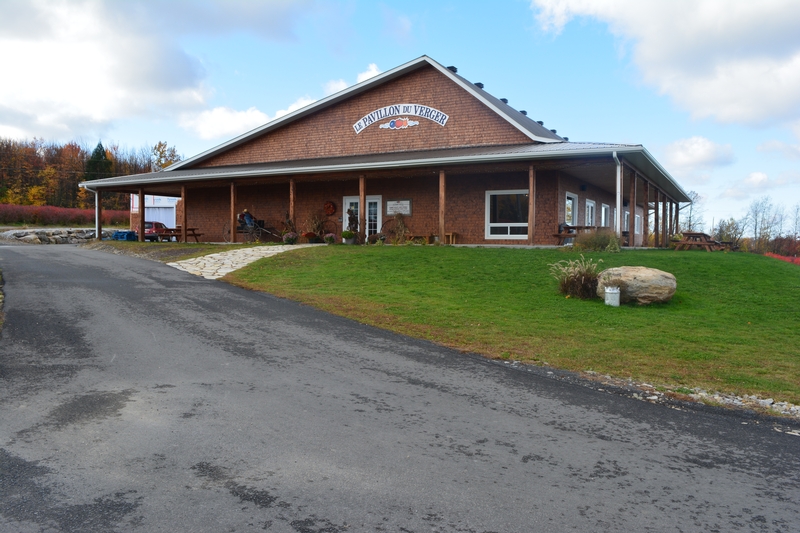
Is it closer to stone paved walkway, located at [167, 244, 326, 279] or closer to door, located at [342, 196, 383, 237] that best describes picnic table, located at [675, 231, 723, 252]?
door, located at [342, 196, 383, 237]

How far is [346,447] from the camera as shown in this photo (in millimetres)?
4223

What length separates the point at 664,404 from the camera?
18.3ft

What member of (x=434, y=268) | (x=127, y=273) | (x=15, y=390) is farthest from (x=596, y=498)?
(x=127, y=273)

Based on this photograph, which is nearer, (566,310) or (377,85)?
(566,310)

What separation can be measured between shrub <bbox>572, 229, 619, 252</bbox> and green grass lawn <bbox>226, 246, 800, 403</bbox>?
28.8 inches

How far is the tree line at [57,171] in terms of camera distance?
2002 inches

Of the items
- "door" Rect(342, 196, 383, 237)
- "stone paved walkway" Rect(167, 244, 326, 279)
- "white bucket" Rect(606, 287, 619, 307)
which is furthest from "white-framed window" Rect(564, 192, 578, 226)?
"white bucket" Rect(606, 287, 619, 307)

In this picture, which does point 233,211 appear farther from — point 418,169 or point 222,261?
point 418,169

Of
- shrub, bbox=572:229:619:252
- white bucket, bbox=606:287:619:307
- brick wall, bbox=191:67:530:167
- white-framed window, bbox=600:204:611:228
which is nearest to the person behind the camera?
white bucket, bbox=606:287:619:307

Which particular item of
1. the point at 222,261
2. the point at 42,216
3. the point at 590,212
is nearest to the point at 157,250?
the point at 222,261

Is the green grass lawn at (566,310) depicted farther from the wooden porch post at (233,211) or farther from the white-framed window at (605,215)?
the white-framed window at (605,215)

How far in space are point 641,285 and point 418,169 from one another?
10.6 metres

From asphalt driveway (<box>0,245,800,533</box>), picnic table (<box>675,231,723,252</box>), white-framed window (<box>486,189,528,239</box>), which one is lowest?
asphalt driveway (<box>0,245,800,533</box>)

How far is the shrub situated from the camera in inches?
628
